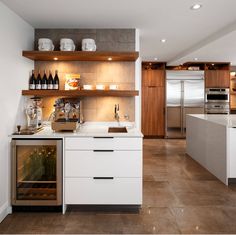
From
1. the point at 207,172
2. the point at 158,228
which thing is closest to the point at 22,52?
the point at 158,228

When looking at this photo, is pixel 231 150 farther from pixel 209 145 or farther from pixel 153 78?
pixel 153 78

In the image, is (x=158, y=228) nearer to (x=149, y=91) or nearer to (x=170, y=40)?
(x=170, y=40)

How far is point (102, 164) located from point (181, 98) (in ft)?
19.7

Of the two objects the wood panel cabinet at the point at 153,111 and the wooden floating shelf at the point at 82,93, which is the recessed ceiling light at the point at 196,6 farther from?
the wood panel cabinet at the point at 153,111

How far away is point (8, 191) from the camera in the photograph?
3174mm

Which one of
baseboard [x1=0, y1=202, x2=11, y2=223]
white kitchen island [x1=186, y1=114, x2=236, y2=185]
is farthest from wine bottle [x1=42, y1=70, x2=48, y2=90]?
white kitchen island [x1=186, y1=114, x2=236, y2=185]

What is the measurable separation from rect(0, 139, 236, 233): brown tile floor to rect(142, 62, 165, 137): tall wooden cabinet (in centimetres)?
448

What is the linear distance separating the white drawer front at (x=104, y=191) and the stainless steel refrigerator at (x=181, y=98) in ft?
18.9

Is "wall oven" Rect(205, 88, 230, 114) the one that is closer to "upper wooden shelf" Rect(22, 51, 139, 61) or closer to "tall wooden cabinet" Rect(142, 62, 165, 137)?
"tall wooden cabinet" Rect(142, 62, 165, 137)

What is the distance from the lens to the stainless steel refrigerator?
862 cm

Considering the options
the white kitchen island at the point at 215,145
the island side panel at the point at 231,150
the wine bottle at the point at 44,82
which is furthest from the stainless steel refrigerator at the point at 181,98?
the wine bottle at the point at 44,82


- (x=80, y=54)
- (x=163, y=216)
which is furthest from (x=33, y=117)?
(x=163, y=216)

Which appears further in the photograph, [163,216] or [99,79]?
[99,79]

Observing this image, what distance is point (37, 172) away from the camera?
3271mm
